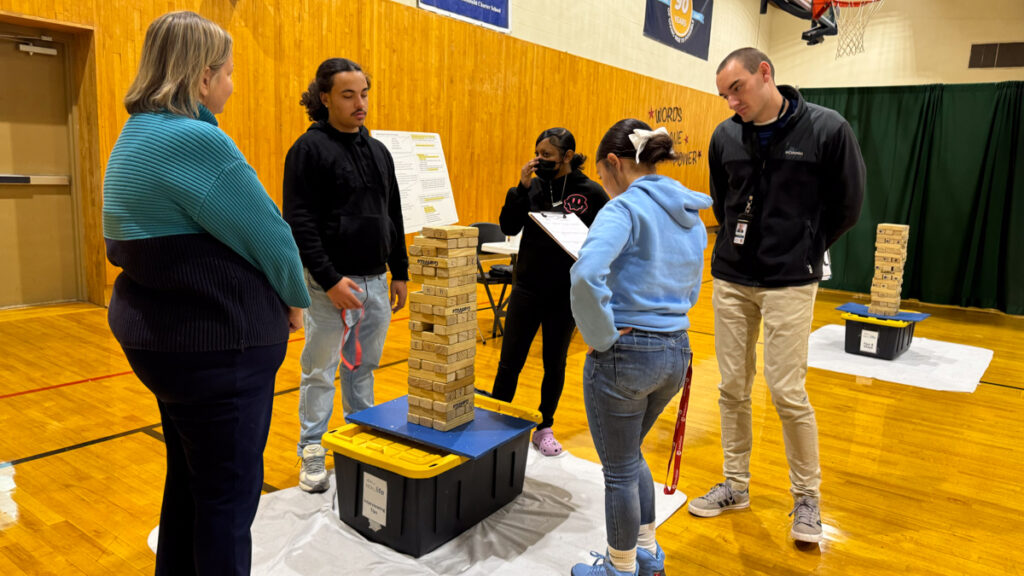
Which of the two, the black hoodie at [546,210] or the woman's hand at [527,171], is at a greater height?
the woman's hand at [527,171]

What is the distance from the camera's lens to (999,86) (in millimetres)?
7570

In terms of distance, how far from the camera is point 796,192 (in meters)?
2.49

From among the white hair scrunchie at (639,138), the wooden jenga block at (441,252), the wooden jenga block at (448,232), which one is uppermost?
the white hair scrunchie at (639,138)

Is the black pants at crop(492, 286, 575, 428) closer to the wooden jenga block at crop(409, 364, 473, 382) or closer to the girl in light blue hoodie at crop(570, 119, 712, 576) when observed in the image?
the wooden jenga block at crop(409, 364, 473, 382)

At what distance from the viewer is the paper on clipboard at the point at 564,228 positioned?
8.73 ft

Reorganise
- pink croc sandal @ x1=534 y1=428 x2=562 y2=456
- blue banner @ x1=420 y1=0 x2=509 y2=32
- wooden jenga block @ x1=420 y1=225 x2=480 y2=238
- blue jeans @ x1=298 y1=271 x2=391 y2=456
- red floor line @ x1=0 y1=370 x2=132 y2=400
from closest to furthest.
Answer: wooden jenga block @ x1=420 y1=225 x2=480 y2=238
blue jeans @ x1=298 y1=271 x2=391 y2=456
pink croc sandal @ x1=534 y1=428 x2=562 y2=456
red floor line @ x1=0 y1=370 x2=132 y2=400
blue banner @ x1=420 y1=0 x2=509 y2=32

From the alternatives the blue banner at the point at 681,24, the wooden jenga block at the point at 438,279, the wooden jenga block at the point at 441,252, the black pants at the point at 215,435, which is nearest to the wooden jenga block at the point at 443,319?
the wooden jenga block at the point at 438,279

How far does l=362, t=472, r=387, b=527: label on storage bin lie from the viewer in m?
2.32

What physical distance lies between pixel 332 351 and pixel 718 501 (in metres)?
1.68

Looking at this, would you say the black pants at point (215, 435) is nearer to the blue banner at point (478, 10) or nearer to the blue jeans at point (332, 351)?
the blue jeans at point (332, 351)

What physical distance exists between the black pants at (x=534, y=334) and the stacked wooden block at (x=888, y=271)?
3.51 metres

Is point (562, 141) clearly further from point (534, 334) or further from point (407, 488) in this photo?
point (407, 488)

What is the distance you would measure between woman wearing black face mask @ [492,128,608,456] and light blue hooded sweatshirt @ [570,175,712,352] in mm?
1100

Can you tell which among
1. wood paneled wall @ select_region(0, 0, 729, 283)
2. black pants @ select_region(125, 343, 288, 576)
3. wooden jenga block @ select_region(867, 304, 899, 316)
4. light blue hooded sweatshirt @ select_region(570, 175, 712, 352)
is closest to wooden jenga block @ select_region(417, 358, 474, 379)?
light blue hooded sweatshirt @ select_region(570, 175, 712, 352)
